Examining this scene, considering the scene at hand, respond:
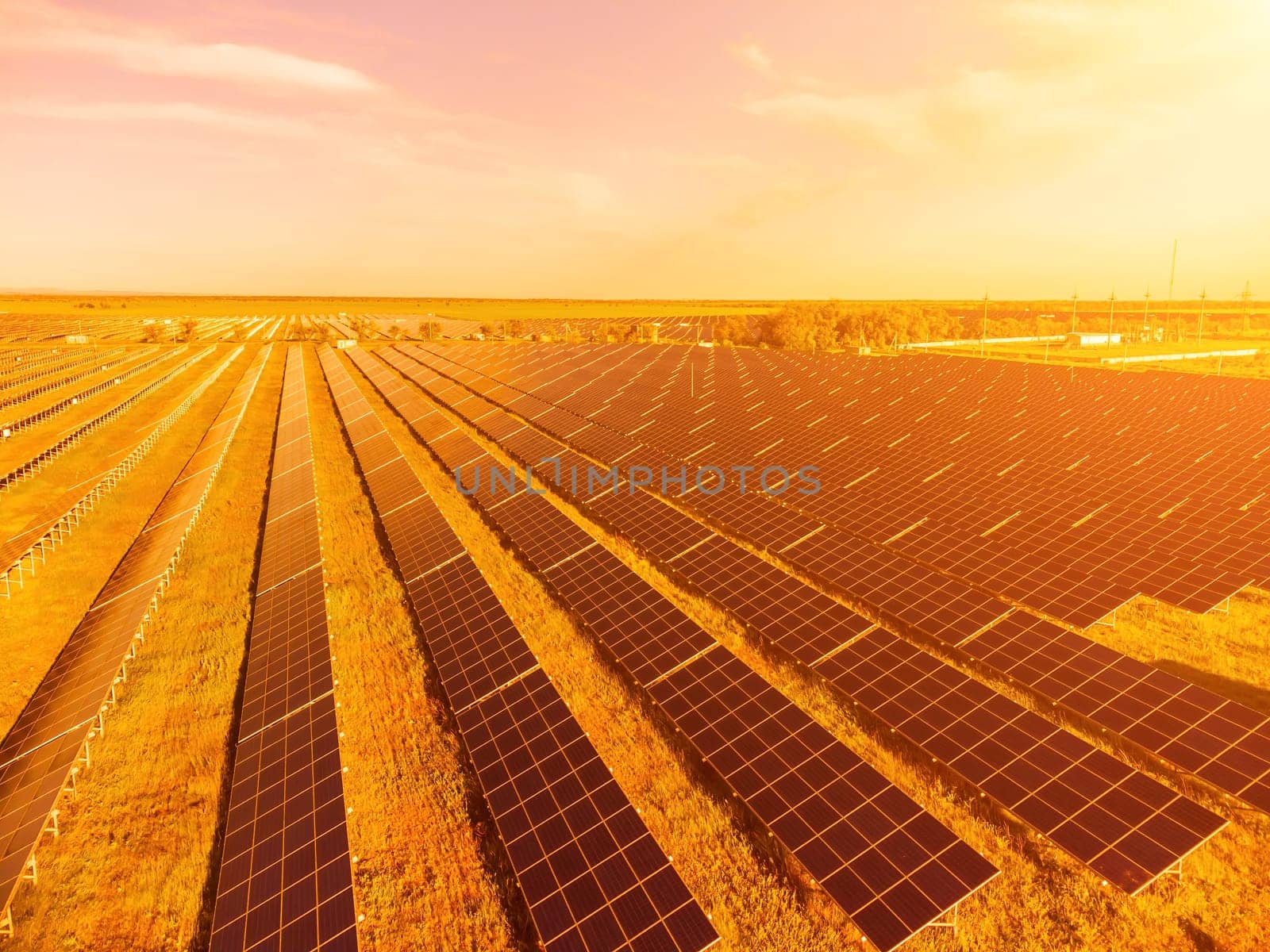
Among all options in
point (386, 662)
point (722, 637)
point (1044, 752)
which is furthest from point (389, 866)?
point (1044, 752)

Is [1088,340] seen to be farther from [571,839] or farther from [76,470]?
[76,470]

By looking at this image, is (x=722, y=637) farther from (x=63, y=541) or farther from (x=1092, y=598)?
(x=63, y=541)

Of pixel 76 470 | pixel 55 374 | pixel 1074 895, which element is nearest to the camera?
pixel 1074 895

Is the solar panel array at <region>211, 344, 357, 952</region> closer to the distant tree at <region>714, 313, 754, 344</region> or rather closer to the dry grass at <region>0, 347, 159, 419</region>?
the dry grass at <region>0, 347, 159, 419</region>

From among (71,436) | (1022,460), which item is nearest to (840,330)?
(1022,460)

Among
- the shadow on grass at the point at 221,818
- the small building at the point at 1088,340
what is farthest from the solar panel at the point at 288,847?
the small building at the point at 1088,340

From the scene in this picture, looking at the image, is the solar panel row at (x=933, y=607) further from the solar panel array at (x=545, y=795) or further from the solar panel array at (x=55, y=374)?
the solar panel array at (x=55, y=374)
